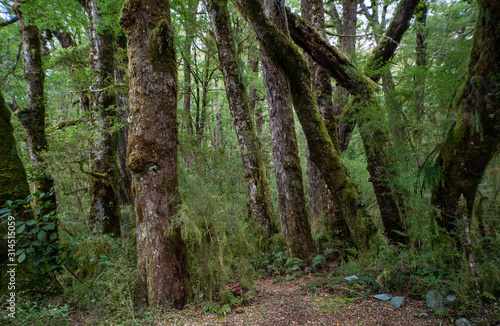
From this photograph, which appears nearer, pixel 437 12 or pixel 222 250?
pixel 222 250

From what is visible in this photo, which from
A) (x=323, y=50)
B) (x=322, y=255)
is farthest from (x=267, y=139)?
(x=322, y=255)

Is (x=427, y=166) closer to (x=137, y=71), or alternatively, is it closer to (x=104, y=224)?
(x=137, y=71)

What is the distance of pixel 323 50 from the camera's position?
559cm

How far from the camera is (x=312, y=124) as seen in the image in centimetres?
497

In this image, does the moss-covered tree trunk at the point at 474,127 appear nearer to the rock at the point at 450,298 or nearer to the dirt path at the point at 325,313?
the rock at the point at 450,298

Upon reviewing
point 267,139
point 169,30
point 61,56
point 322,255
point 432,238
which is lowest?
point 322,255

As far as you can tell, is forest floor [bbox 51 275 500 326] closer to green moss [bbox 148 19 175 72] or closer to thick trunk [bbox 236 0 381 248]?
thick trunk [bbox 236 0 381 248]

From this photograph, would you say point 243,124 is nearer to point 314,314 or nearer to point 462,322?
point 314,314

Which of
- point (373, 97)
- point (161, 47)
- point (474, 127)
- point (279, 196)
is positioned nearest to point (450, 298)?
point (474, 127)

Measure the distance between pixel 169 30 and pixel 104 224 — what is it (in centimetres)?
434

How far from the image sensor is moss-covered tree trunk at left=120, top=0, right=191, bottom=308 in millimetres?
3199

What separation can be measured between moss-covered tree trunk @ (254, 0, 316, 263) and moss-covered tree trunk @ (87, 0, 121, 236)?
3593mm

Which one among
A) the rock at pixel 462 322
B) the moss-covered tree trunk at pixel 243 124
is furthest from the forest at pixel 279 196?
the moss-covered tree trunk at pixel 243 124

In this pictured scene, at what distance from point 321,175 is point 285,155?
1451 mm
